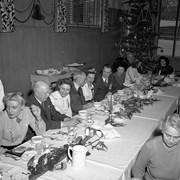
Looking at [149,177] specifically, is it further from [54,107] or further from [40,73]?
[40,73]

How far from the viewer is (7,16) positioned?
154 inches

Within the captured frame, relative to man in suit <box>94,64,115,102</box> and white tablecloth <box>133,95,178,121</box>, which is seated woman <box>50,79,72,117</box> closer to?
white tablecloth <box>133,95,178,121</box>

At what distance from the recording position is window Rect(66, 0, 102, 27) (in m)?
5.64

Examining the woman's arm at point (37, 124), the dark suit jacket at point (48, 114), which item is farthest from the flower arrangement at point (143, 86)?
the woman's arm at point (37, 124)

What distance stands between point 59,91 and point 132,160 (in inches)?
58.1

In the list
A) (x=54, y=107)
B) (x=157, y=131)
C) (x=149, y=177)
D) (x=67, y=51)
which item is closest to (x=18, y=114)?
(x=54, y=107)

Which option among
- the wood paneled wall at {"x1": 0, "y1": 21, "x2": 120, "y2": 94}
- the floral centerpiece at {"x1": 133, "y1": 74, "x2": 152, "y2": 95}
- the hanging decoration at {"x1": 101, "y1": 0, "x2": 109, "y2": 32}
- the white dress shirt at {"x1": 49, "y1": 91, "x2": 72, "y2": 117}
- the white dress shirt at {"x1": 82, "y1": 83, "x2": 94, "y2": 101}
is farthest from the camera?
the hanging decoration at {"x1": 101, "y1": 0, "x2": 109, "y2": 32}

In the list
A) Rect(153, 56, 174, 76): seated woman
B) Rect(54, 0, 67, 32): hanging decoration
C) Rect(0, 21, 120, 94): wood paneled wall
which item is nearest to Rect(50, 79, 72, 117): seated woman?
Rect(0, 21, 120, 94): wood paneled wall

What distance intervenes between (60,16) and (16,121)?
11.2 ft

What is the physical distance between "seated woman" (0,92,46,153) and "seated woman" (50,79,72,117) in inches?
25.5

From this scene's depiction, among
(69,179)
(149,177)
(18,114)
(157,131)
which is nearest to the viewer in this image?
(69,179)

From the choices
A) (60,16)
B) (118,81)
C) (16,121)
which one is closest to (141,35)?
(118,81)

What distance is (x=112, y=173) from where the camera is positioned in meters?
1.62

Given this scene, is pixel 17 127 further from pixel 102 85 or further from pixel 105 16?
pixel 105 16
